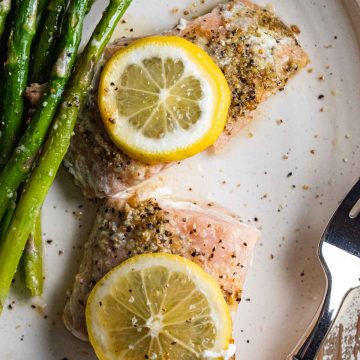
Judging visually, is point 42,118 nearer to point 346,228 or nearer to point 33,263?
point 33,263

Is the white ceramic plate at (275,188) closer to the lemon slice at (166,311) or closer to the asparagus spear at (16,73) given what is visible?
the asparagus spear at (16,73)

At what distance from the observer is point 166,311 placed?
3.75 m

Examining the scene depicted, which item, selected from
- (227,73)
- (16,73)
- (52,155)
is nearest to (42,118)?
(52,155)

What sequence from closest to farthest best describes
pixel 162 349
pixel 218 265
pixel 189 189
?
pixel 162 349 < pixel 218 265 < pixel 189 189

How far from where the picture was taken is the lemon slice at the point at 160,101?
3.92 m

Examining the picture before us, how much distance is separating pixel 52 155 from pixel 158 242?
2.86ft

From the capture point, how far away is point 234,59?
4.30m

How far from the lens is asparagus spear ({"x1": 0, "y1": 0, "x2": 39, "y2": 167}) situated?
4086 millimetres

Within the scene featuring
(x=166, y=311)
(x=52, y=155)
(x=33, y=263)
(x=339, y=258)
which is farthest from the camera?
(x=339, y=258)

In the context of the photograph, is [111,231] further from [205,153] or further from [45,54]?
[45,54]

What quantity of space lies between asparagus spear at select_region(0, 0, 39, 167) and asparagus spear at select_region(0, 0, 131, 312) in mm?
268

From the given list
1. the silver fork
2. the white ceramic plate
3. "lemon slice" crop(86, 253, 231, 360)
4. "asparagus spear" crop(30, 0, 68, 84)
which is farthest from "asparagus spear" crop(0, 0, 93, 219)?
the silver fork

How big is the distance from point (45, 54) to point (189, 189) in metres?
1.34

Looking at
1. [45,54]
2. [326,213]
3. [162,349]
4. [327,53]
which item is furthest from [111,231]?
[327,53]
